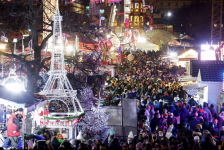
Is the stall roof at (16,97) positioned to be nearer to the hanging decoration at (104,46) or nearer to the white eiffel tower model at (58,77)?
the white eiffel tower model at (58,77)

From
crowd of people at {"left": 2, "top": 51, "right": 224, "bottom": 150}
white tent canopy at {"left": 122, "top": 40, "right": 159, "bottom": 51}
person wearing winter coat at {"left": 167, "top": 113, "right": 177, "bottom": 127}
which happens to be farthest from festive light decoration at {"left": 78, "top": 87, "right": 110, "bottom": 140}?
white tent canopy at {"left": 122, "top": 40, "right": 159, "bottom": 51}

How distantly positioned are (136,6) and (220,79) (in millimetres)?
20852

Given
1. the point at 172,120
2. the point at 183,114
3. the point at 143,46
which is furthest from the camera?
the point at 143,46

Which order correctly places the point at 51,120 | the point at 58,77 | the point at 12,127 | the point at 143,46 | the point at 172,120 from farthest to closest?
the point at 143,46, the point at 172,120, the point at 51,120, the point at 58,77, the point at 12,127

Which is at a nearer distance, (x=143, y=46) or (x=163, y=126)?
(x=163, y=126)

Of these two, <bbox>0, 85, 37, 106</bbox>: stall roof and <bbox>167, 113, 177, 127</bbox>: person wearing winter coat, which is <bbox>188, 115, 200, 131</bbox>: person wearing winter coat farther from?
<bbox>0, 85, 37, 106</bbox>: stall roof

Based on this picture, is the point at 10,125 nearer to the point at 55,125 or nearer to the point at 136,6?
the point at 55,125

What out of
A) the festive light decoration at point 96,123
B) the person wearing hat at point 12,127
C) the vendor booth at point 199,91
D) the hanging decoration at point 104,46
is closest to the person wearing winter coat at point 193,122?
the festive light decoration at point 96,123

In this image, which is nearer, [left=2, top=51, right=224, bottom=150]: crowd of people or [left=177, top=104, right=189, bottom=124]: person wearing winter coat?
[left=2, top=51, right=224, bottom=150]: crowd of people

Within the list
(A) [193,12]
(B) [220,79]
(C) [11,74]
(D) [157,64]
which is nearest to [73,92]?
(C) [11,74]

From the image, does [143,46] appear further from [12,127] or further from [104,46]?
[12,127]

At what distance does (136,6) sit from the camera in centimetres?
3556

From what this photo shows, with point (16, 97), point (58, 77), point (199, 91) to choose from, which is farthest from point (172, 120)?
point (199, 91)

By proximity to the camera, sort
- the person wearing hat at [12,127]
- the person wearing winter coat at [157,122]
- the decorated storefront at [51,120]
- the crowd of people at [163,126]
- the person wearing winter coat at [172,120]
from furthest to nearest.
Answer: the person wearing winter coat at [172,120]
the person wearing winter coat at [157,122]
the decorated storefront at [51,120]
the person wearing hat at [12,127]
the crowd of people at [163,126]
